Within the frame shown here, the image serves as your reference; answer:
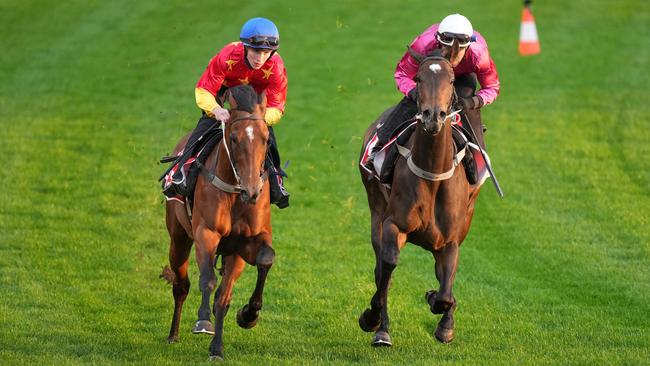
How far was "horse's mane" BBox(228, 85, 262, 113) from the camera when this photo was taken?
1014cm

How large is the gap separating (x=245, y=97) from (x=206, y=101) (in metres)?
0.81

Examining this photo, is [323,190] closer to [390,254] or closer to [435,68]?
[390,254]

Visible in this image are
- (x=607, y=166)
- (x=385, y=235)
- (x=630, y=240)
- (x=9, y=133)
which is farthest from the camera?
(x=9, y=133)

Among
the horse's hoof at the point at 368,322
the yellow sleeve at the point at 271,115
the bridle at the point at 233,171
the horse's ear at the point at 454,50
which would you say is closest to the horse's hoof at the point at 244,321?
the horse's hoof at the point at 368,322

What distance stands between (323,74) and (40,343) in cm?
1425

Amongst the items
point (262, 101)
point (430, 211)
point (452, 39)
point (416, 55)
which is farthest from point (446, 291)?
point (262, 101)

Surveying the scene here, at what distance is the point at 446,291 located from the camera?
10914mm

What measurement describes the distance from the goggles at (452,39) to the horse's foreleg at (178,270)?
308 centimetres

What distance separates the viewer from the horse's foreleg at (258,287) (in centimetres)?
1070

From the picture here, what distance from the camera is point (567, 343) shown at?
11781 mm

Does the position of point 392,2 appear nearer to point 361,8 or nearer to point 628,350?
point 361,8

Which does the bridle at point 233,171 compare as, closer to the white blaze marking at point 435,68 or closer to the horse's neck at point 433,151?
the horse's neck at point 433,151

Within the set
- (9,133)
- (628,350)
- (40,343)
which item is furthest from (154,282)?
(9,133)

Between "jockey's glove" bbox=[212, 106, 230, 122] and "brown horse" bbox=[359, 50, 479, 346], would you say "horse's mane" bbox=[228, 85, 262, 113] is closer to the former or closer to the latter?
"jockey's glove" bbox=[212, 106, 230, 122]
